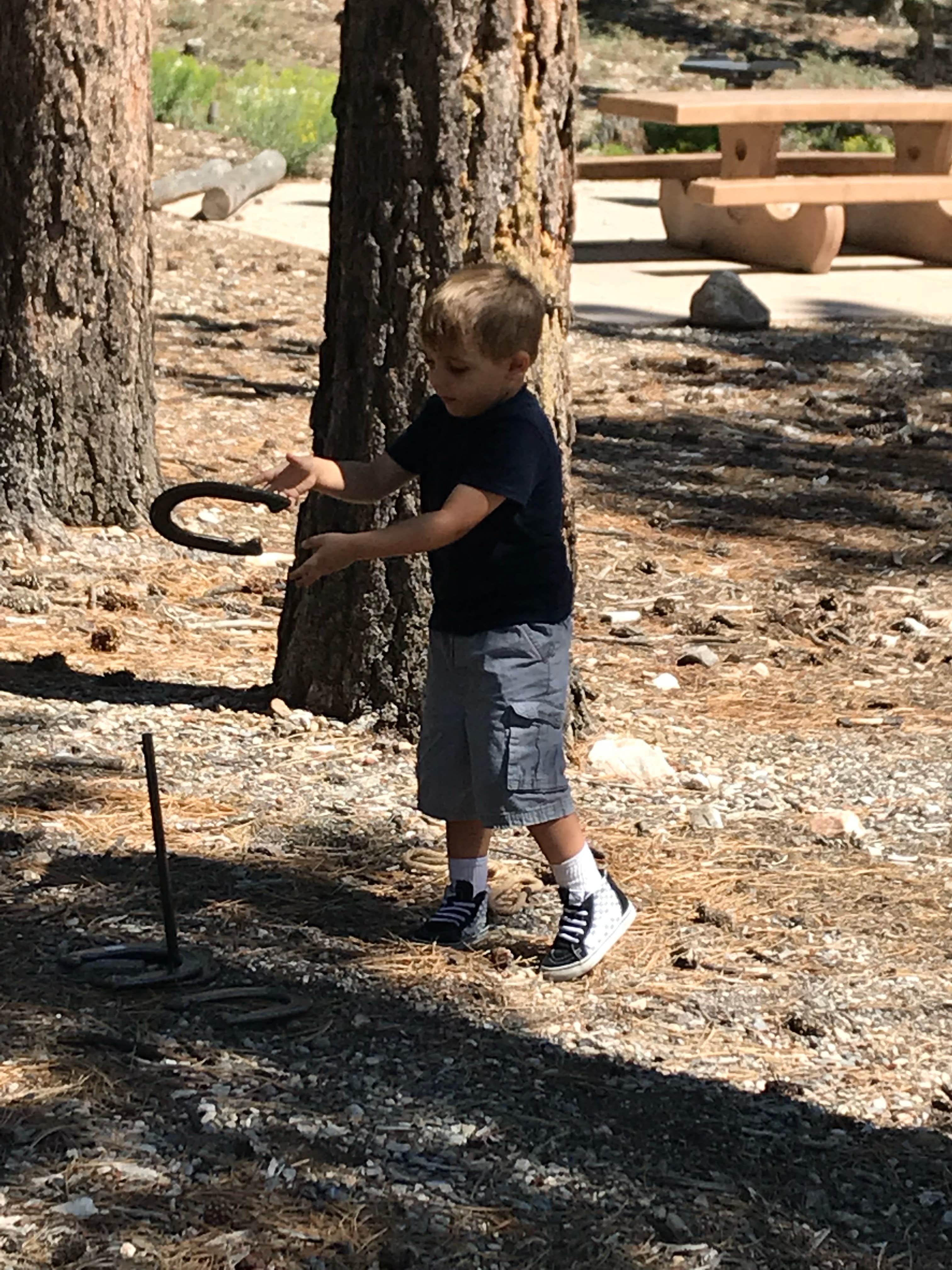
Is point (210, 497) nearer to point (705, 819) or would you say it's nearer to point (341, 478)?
point (341, 478)

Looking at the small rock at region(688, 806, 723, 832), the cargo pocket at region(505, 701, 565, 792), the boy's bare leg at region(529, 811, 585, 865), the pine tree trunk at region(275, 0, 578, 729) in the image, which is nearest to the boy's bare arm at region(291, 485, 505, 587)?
the cargo pocket at region(505, 701, 565, 792)

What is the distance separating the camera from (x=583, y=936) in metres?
3.86

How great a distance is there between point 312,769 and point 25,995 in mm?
1423

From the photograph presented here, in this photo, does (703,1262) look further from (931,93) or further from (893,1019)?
(931,93)

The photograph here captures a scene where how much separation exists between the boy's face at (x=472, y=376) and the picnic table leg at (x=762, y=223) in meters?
9.70

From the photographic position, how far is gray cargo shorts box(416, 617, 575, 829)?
12.3 ft

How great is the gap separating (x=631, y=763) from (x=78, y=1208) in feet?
8.08

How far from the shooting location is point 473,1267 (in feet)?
9.15

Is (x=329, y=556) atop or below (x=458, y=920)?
atop

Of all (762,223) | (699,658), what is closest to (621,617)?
(699,658)

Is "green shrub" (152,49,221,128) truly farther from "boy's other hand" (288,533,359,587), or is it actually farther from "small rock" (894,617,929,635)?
"boy's other hand" (288,533,359,587)

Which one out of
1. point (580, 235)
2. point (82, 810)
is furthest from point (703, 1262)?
point (580, 235)

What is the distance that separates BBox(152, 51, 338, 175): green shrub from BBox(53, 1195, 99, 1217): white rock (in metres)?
15.0

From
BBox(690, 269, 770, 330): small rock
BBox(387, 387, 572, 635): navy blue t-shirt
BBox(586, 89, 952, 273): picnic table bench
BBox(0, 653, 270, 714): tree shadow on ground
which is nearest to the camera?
BBox(387, 387, 572, 635): navy blue t-shirt
